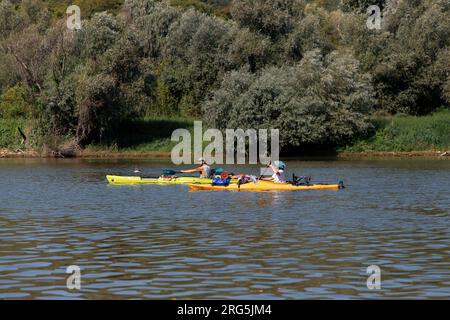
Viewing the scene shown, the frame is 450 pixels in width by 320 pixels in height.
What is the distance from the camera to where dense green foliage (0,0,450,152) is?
2798 inches

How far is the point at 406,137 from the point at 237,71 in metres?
16.2

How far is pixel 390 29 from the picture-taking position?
8556 centimetres

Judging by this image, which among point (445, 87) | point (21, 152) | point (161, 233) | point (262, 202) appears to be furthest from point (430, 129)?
point (161, 233)

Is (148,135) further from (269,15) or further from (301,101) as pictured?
(301,101)

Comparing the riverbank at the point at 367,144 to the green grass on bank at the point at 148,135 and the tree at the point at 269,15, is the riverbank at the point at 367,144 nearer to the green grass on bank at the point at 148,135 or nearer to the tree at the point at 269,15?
the green grass on bank at the point at 148,135

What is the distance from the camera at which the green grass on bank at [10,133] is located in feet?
255

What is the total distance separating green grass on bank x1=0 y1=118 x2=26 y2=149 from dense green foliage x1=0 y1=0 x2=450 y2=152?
166 centimetres

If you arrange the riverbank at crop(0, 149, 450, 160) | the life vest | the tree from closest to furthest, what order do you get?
the life vest
the riverbank at crop(0, 149, 450, 160)
the tree

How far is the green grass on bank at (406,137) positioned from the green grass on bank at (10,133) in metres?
29.4

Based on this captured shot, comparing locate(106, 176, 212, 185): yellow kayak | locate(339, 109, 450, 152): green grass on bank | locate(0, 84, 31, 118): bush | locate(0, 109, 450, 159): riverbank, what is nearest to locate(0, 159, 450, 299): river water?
locate(106, 176, 212, 185): yellow kayak

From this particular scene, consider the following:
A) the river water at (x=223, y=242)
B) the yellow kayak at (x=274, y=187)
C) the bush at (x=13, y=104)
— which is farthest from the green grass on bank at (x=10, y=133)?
the yellow kayak at (x=274, y=187)

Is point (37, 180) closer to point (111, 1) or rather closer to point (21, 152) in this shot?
point (21, 152)

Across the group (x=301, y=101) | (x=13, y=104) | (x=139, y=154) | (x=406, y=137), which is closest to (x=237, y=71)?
(x=301, y=101)

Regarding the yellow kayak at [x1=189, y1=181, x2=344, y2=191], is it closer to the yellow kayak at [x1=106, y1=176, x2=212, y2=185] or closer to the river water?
the river water
